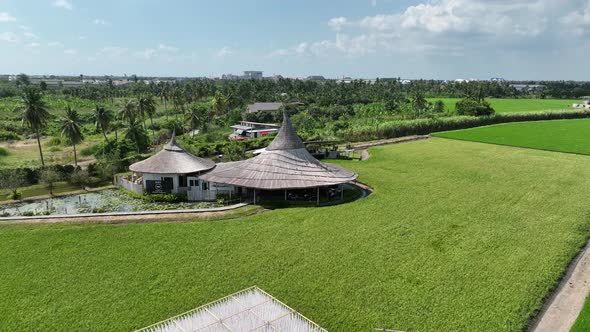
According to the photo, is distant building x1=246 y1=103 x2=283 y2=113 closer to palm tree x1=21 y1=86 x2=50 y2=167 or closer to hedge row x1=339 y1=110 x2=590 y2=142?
hedge row x1=339 y1=110 x2=590 y2=142

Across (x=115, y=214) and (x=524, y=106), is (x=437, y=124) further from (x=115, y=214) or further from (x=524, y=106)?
(x=115, y=214)

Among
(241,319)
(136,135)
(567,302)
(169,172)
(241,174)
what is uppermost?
(136,135)

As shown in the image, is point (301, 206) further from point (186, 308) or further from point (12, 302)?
point (12, 302)

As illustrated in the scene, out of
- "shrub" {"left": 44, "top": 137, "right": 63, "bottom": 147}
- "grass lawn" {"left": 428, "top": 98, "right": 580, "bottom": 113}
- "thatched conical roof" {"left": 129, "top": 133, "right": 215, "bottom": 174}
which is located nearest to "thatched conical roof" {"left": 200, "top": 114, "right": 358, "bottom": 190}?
"thatched conical roof" {"left": 129, "top": 133, "right": 215, "bottom": 174}


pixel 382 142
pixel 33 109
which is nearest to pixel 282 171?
pixel 33 109

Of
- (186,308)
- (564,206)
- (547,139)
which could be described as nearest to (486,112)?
(547,139)

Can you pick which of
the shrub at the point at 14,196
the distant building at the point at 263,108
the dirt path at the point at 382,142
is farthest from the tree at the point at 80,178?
the distant building at the point at 263,108
